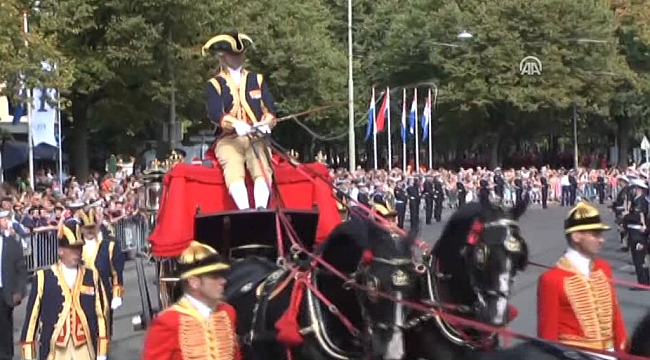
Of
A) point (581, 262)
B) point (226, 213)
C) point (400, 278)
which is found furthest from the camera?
point (226, 213)

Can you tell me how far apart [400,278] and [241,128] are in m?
3.75

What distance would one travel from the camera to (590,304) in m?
7.20

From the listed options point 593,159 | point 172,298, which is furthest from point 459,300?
point 593,159

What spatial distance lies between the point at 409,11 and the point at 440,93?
652 centimetres

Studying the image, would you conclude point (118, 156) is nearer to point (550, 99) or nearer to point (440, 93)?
point (440, 93)

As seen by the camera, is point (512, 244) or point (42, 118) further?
point (42, 118)

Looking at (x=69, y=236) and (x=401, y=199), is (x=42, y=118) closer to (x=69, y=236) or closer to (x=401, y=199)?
(x=401, y=199)

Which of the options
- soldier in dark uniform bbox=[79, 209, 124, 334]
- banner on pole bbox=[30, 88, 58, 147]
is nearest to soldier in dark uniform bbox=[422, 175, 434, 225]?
banner on pole bbox=[30, 88, 58, 147]

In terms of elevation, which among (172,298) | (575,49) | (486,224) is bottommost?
(172,298)

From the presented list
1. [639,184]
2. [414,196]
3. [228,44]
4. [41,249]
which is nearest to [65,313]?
[228,44]

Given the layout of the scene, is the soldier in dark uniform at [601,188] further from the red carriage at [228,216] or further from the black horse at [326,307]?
the black horse at [326,307]

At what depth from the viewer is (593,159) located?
7900 centimetres

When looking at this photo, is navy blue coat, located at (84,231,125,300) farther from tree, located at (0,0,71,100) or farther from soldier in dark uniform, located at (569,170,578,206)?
soldier in dark uniform, located at (569,170,578,206)

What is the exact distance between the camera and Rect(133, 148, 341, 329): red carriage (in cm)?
1118
